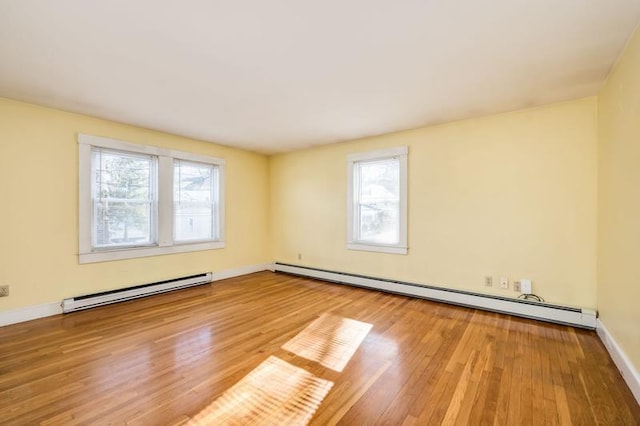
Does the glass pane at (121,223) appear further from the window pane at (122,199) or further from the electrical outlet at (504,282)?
the electrical outlet at (504,282)

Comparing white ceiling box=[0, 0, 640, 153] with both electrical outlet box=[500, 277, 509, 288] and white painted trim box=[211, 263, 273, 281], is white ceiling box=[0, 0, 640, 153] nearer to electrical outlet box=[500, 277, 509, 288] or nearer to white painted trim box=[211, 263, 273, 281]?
electrical outlet box=[500, 277, 509, 288]

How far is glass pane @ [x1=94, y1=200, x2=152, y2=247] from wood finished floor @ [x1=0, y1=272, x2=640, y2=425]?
949mm

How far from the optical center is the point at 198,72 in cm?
259

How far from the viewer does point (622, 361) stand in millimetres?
2174

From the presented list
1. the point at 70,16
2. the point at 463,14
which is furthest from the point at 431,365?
the point at 70,16

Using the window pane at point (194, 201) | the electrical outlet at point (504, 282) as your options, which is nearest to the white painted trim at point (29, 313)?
the window pane at point (194, 201)

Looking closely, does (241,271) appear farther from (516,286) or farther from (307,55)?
(516,286)

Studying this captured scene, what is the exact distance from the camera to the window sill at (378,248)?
4383 millimetres

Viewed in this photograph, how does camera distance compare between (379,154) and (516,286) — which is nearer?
(516,286)

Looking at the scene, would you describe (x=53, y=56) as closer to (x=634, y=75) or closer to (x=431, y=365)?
(x=431, y=365)

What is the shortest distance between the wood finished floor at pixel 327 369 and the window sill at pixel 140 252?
672 millimetres

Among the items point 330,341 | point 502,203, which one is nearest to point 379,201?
point 502,203

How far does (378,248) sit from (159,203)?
3.53m

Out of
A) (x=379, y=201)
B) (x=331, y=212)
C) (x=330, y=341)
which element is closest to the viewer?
(x=330, y=341)
